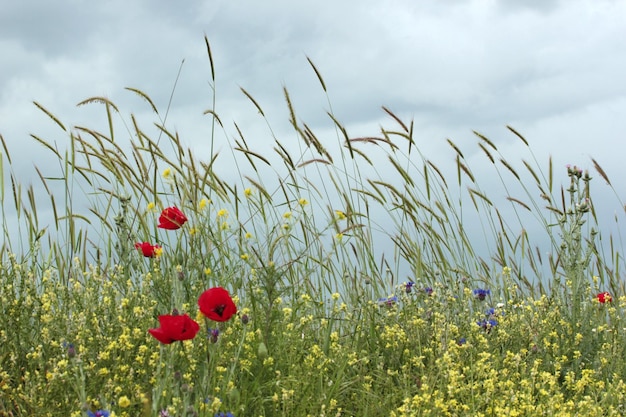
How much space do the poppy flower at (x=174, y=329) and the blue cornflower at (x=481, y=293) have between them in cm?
278

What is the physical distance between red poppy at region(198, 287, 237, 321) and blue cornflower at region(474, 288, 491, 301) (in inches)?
98.4

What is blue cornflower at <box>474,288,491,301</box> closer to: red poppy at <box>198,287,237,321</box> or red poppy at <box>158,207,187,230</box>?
red poppy at <box>158,207,187,230</box>

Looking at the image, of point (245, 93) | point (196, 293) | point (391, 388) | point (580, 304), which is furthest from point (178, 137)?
point (580, 304)

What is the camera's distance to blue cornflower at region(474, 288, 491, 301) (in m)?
4.85

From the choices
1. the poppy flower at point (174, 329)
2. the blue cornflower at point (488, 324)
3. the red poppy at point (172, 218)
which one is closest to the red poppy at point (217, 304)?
the poppy flower at point (174, 329)

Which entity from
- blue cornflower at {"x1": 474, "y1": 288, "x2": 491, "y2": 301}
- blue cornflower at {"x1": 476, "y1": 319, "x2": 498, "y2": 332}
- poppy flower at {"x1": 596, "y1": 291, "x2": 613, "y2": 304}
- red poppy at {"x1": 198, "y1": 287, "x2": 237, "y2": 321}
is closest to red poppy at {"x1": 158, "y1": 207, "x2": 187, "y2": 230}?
red poppy at {"x1": 198, "y1": 287, "x2": 237, "y2": 321}

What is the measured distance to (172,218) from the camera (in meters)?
3.96

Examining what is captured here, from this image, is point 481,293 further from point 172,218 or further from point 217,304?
point 217,304

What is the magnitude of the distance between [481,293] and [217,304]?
8.32 feet

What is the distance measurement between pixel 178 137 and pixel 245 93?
1.67ft

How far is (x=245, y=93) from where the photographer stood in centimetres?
486

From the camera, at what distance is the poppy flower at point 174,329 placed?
2436 millimetres

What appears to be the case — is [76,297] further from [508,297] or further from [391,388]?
[508,297]

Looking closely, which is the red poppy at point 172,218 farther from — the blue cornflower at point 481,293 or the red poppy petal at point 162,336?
the blue cornflower at point 481,293
